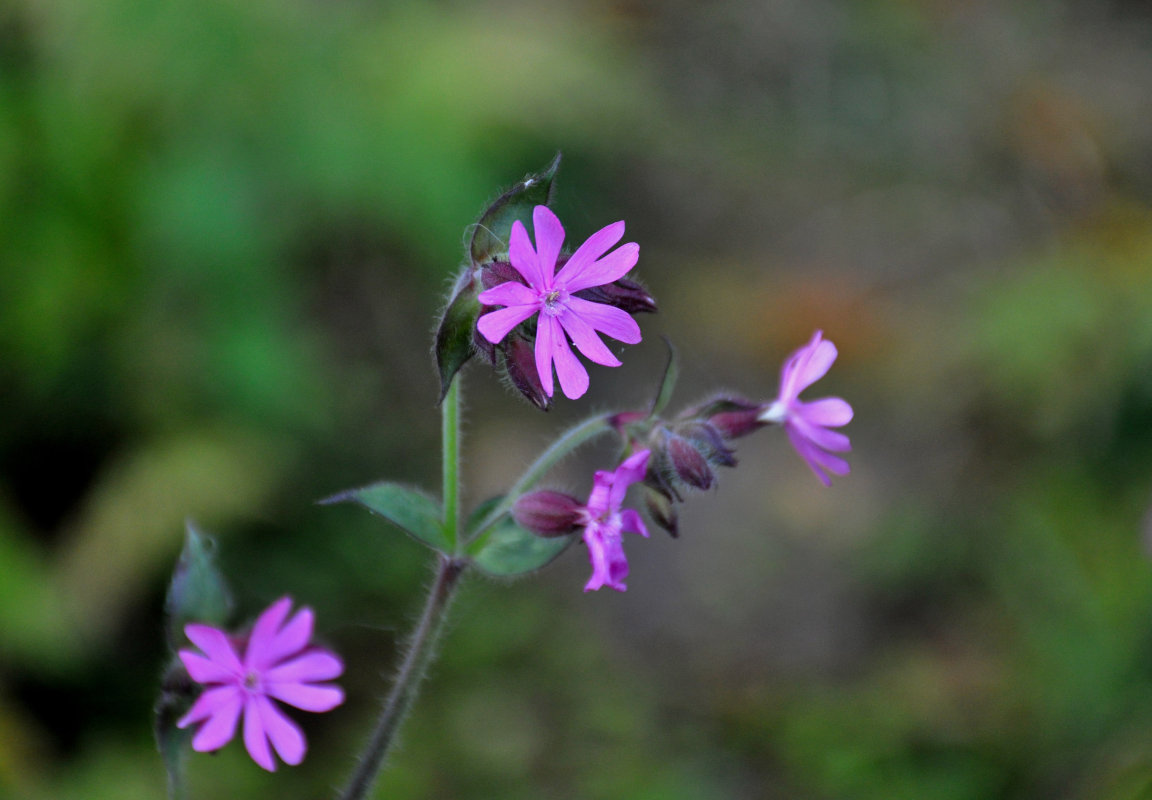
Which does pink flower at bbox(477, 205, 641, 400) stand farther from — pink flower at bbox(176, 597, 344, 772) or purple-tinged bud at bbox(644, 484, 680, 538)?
pink flower at bbox(176, 597, 344, 772)

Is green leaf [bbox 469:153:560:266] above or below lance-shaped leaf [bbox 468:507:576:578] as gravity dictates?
above

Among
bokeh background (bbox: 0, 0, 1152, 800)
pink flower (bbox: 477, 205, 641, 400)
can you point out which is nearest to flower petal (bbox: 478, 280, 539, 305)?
pink flower (bbox: 477, 205, 641, 400)

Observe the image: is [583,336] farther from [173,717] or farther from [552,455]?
[173,717]

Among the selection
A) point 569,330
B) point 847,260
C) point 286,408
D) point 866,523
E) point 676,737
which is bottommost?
point 569,330

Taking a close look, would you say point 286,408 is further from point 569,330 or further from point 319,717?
point 569,330

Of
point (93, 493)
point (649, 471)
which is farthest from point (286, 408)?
point (649, 471)

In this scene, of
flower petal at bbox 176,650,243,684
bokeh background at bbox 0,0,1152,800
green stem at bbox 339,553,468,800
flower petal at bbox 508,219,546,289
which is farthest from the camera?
bokeh background at bbox 0,0,1152,800

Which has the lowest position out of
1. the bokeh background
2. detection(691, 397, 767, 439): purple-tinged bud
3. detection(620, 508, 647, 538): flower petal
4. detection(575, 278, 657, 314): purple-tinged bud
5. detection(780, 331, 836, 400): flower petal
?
detection(620, 508, 647, 538): flower petal
